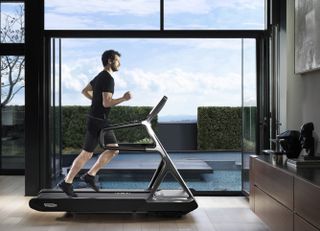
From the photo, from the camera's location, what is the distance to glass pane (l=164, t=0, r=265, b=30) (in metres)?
6.35

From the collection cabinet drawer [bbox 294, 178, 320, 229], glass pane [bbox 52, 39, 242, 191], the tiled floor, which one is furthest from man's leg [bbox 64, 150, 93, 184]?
glass pane [bbox 52, 39, 242, 191]

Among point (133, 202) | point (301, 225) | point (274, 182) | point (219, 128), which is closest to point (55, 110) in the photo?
point (133, 202)

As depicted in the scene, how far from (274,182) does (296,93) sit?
153cm

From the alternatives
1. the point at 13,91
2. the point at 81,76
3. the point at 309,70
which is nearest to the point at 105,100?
the point at 309,70

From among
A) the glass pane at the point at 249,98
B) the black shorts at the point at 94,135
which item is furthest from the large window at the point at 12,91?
the glass pane at the point at 249,98

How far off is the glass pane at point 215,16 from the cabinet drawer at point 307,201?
3338 millimetres

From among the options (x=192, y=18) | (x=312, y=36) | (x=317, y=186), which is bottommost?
(x=317, y=186)

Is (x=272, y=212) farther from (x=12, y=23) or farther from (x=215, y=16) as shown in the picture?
(x=12, y=23)

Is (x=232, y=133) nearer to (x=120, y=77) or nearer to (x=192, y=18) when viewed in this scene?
(x=120, y=77)

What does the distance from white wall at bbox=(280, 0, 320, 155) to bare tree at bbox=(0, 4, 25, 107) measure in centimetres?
452

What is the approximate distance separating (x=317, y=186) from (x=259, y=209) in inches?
62.6

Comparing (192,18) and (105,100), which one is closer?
(105,100)

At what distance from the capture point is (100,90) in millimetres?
5555

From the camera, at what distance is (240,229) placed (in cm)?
470
